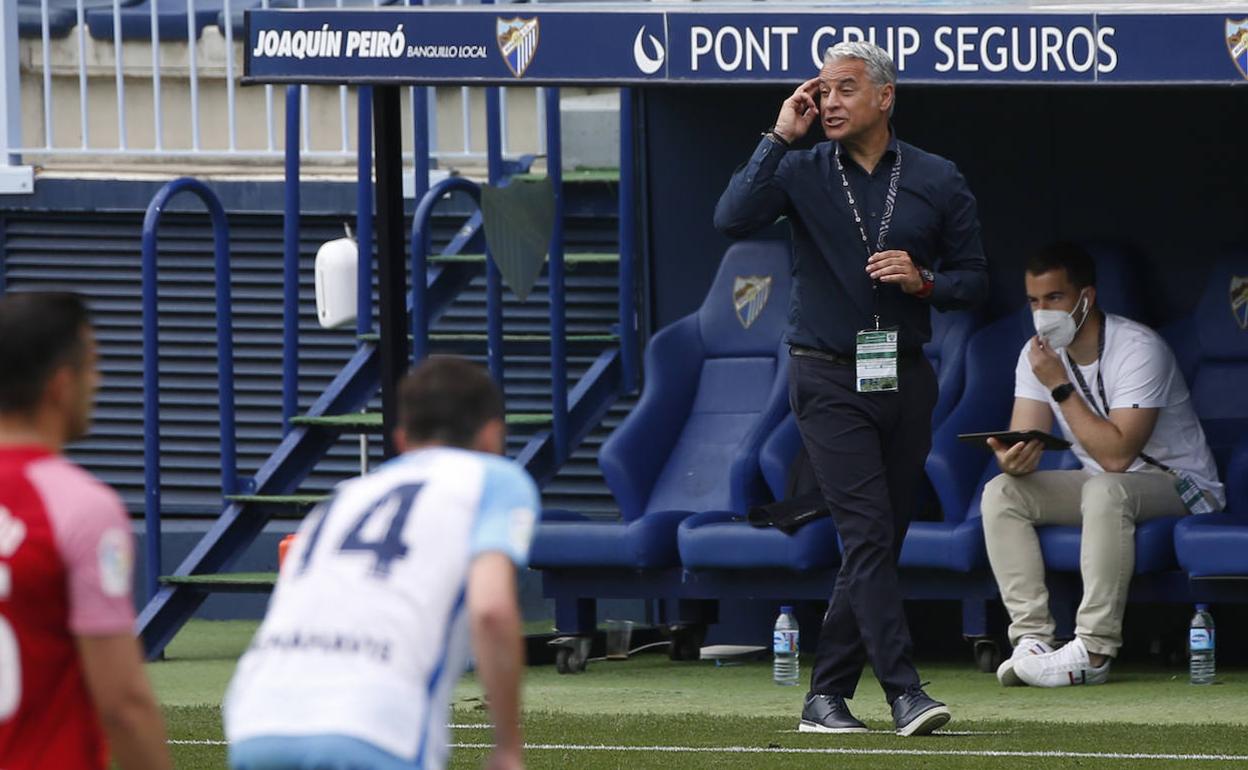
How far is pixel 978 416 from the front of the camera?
9.31 meters

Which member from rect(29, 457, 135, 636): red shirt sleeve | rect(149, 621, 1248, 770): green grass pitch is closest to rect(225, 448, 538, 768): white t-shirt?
rect(29, 457, 135, 636): red shirt sleeve

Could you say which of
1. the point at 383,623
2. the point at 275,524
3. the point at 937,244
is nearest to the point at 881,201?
the point at 937,244

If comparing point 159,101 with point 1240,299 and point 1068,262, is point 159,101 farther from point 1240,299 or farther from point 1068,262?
point 1240,299

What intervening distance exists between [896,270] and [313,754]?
12.2 feet

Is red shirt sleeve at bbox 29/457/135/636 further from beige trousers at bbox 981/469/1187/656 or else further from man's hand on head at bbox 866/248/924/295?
beige trousers at bbox 981/469/1187/656

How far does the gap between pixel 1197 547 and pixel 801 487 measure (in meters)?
1.53

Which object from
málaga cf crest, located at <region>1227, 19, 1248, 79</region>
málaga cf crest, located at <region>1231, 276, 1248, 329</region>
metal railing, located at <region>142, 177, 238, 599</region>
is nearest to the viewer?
málaga cf crest, located at <region>1227, 19, 1248, 79</region>

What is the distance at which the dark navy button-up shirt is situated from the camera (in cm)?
691

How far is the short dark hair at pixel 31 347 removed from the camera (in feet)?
11.4

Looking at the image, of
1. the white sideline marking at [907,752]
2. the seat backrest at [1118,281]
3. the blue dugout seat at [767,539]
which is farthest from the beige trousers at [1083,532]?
the white sideline marking at [907,752]

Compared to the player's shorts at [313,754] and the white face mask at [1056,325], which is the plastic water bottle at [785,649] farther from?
the player's shorts at [313,754]

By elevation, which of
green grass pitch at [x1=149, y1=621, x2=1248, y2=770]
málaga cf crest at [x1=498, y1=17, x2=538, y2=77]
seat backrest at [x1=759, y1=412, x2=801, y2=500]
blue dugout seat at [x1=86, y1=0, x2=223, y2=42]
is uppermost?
blue dugout seat at [x1=86, y1=0, x2=223, y2=42]

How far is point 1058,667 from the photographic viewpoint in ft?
27.1

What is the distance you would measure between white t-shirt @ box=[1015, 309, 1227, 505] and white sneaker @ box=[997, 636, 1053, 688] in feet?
2.36
